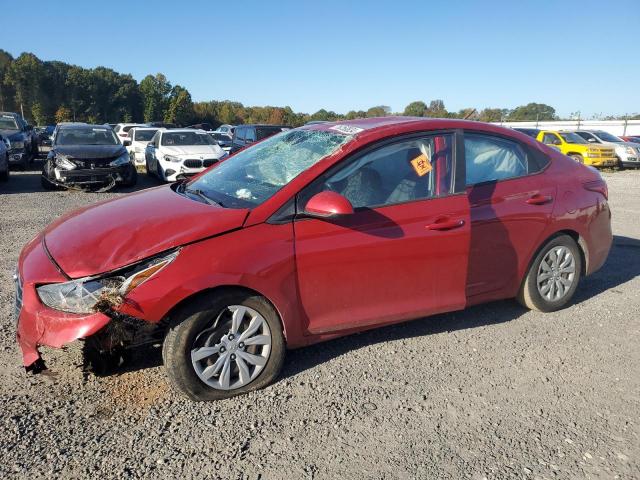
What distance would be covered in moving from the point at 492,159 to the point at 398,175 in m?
0.98

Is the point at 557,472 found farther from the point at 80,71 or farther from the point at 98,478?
the point at 80,71

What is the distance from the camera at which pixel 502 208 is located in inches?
151

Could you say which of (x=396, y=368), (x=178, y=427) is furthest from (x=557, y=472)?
(x=178, y=427)

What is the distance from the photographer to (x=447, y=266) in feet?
11.8

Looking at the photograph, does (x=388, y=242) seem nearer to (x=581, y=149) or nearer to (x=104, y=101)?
(x=581, y=149)

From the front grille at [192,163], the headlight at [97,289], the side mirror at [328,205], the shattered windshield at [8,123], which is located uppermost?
the shattered windshield at [8,123]

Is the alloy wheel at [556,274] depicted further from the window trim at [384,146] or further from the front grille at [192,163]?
the front grille at [192,163]

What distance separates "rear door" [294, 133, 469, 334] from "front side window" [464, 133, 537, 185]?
0.67ft

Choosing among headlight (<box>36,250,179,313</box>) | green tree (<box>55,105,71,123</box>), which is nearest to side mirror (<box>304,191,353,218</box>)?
headlight (<box>36,250,179,313</box>)

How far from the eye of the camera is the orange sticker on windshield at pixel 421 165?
3588 mm

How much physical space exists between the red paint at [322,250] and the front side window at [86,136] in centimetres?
938

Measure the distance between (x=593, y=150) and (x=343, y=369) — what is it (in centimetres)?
2076

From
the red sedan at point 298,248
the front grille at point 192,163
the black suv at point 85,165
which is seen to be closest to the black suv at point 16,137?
the black suv at point 85,165

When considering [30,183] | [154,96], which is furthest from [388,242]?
[154,96]
